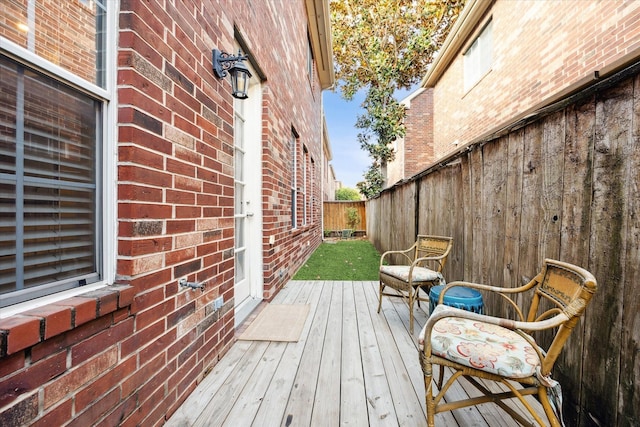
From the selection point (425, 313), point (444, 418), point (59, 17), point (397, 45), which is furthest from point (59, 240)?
point (397, 45)

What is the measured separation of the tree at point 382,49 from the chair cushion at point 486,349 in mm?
8771

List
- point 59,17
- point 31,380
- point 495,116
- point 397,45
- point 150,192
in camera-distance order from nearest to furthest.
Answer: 1. point 31,380
2. point 59,17
3. point 150,192
4. point 495,116
5. point 397,45

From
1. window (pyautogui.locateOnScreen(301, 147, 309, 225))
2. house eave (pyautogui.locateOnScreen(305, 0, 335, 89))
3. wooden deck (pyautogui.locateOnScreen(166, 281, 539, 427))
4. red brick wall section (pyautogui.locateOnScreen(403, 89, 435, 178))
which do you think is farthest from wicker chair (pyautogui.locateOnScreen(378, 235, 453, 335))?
red brick wall section (pyautogui.locateOnScreen(403, 89, 435, 178))

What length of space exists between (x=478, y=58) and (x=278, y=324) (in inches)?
299

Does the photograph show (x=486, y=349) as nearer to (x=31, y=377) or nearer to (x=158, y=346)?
(x=158, y=346)

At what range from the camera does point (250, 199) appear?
3.10 meters

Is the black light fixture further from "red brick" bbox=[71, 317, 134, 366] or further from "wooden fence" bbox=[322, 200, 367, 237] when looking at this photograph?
"wooden fence" bbox=[322, 200, 367, 237]

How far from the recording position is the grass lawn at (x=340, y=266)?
4587 mm

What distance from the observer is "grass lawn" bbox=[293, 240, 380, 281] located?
4587 millimetres

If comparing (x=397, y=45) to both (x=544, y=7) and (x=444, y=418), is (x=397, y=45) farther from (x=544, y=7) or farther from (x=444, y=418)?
(x=444, y=418)

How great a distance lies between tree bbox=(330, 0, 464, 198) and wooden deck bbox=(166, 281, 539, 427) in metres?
8.05

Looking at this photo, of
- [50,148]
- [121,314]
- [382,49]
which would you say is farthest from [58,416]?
[382,49]

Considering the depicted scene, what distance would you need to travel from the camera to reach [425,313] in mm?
2947

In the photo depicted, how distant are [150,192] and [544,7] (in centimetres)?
636
